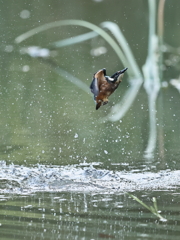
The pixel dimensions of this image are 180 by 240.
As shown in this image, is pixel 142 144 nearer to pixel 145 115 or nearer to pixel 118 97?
pixel 145 115

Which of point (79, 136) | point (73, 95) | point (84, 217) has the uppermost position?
point (73, 95)

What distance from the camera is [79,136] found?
221cm

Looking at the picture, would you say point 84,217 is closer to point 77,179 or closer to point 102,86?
point 77,179

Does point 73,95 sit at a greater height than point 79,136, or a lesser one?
greater

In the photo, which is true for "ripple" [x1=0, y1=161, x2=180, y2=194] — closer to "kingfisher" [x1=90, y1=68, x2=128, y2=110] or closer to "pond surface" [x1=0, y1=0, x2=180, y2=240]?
"pond surface" [x1=0, y1=0, x2=180, y2=240]

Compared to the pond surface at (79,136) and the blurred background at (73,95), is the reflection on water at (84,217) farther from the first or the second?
the blurred background at (73,95)

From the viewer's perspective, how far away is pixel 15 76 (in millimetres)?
2785

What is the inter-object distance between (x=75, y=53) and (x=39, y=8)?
442 mm

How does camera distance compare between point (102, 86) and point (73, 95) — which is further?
point (73, 95)

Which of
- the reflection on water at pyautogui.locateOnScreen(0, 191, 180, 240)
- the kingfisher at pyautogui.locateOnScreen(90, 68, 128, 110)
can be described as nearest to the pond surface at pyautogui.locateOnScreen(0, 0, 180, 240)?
the reflection on water at pyautogui.locateOnScreen(0, 191, 180, 240)

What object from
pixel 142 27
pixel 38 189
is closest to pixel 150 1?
pixel 142 27

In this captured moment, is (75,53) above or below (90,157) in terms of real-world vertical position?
above

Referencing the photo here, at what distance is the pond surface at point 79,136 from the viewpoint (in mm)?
1204

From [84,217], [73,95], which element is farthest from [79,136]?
[84,217]
